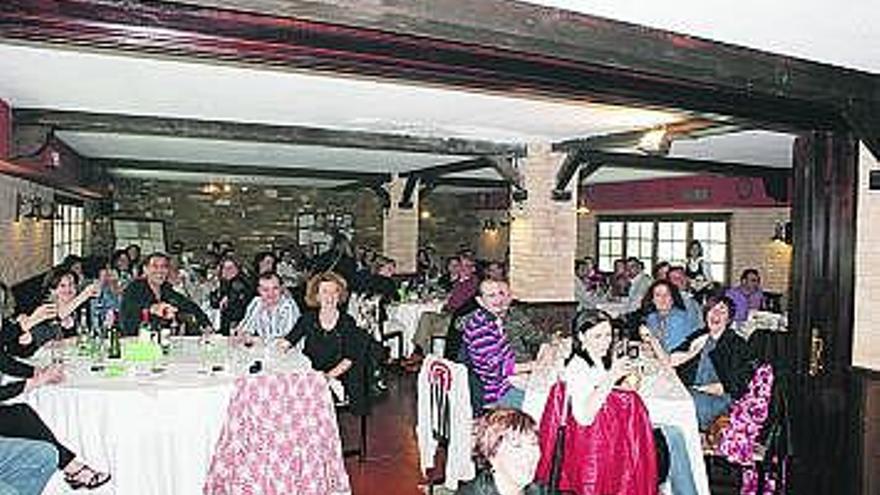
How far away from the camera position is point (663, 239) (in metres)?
A: 13.8

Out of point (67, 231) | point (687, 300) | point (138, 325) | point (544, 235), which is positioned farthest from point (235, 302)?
point (67, 231)

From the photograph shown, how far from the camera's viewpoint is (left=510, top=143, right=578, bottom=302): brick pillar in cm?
845

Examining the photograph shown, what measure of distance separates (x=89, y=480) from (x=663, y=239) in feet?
37.0

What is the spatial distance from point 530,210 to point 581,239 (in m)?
7.61

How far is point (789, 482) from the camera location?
5.03 m

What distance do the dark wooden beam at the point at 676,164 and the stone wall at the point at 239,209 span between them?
27.6 feet

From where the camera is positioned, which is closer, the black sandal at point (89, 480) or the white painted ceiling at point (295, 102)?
the black sandal at point (89, 480)

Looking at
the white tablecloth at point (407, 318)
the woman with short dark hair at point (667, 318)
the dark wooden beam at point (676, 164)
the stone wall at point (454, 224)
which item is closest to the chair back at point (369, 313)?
the white tablecloth at point (407, 318)

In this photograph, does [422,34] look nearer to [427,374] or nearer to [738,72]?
[738,72]

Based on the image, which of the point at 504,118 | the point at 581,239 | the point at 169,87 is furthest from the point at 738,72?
the point at 581,239

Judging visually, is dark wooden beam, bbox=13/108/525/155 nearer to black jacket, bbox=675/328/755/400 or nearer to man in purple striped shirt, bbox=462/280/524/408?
man in purple striped shirt, bbox=462/280/524/408

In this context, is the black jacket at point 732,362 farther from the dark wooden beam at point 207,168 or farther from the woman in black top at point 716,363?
the dark wooden beam at point 207,168

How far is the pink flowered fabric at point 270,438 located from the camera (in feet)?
14.6

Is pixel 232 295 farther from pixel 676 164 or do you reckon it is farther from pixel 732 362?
pixel 676 164
